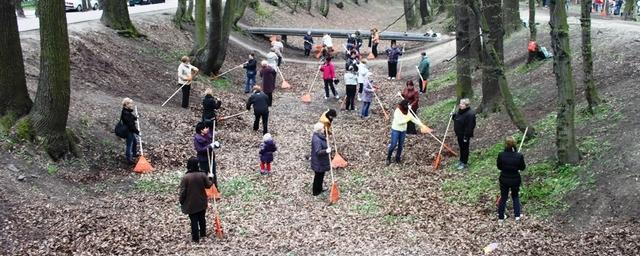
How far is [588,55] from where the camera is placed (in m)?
14.8

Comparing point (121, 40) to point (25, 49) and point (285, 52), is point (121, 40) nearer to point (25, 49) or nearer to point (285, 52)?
point (25, 49)

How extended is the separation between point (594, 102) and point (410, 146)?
5.16 metres

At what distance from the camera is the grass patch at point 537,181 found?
1218cm

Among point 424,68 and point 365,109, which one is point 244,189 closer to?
point 365,109

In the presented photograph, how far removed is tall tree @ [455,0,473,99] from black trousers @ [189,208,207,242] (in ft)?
36.2

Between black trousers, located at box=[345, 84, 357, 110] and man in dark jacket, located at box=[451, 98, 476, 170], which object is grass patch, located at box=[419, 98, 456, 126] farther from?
man in dark jacket, located at box=[451, 98, 476, 170]

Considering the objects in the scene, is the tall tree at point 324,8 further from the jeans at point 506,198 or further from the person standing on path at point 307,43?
the jeans at point 506,198

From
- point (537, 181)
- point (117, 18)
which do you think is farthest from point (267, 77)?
point (537, 181)

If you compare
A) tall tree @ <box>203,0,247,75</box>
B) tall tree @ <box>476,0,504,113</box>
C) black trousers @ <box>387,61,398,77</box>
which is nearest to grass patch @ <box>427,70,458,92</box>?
black trousers @ <box>387,61,398,77</box>

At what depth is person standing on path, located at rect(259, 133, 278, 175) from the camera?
604 inches

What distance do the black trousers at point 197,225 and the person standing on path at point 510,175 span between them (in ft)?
17.5

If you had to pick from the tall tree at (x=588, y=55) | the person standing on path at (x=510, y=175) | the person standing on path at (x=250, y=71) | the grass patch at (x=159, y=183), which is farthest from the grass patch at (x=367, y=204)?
the person standing on path at (x=250, y=71)

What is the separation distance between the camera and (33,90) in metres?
16.4

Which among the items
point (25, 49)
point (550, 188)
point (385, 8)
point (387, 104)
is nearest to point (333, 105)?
point (387, 104)
